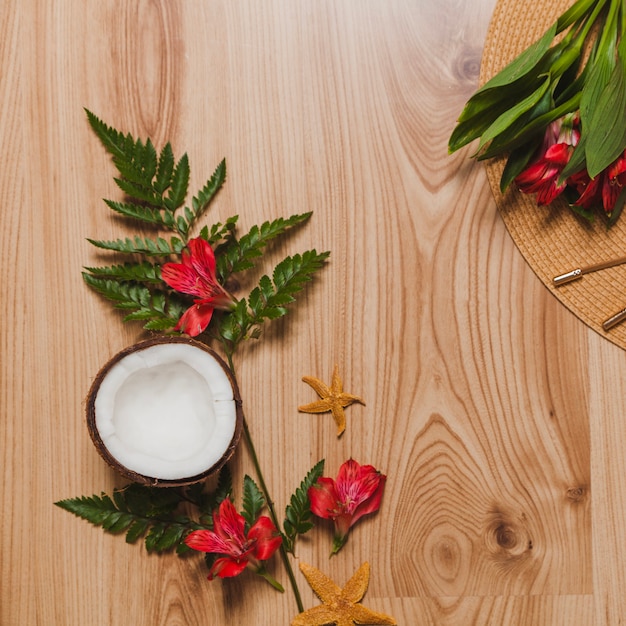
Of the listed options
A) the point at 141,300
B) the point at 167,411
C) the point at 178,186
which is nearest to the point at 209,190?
the point at 178,186

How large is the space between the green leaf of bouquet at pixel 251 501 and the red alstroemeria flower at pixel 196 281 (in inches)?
7.1

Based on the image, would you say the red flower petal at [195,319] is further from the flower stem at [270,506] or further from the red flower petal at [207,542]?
the red flower petal at [207,542]

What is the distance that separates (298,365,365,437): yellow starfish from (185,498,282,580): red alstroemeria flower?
13 centimetres

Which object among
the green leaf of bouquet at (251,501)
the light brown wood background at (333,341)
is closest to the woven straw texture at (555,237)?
the light brown wood background at (333,341)

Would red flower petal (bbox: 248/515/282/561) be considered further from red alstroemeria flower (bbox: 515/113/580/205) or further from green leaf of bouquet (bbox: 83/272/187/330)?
red alstroemeria flower (bbox: 515/113/580/205)

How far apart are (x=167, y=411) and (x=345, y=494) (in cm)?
21

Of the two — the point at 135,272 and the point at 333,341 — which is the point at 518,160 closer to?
the point at 333,341

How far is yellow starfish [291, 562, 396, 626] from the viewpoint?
0.75 metres

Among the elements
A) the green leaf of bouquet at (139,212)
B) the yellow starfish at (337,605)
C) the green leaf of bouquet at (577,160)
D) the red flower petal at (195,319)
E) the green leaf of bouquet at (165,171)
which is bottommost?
the yellow starfish at (337,605)

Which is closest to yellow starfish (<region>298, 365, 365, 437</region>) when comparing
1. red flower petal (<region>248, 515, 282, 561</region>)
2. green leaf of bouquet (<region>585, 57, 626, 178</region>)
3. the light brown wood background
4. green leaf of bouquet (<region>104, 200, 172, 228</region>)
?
the light brown wood background

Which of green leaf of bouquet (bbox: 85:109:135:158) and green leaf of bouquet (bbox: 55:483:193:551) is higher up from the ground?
green leaf of bouquet (bbox: 85:109:135:158)

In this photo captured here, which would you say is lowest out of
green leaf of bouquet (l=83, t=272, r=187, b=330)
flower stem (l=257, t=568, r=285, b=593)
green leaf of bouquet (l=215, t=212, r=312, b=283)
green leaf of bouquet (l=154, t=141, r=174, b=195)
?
flower stem (l=257, t=568, r=285, b=593)

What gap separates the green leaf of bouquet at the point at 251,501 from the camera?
0.75 metres

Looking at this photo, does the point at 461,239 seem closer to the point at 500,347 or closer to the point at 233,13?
the point at 500,347
